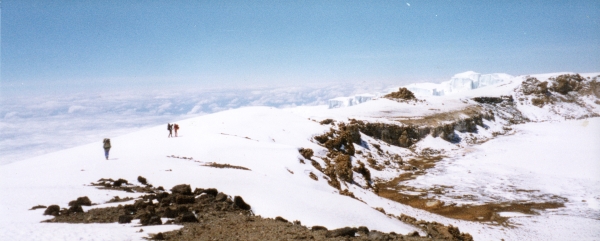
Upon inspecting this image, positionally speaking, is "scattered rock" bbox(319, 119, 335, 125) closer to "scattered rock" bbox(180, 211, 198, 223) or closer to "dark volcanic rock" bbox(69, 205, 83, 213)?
"scattered rock" bbox(180, 211, 198, 223)

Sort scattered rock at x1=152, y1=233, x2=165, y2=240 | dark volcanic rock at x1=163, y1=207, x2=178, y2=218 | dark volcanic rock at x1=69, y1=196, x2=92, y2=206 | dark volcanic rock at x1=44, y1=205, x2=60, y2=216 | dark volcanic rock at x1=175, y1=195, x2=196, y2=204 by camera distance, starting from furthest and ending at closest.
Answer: dark volcanic rock at x1=175, y1=195, x2=196, y2=204 < dark volcanic rock at x1=69, y1=196, x2=92, y2=206 < dark volcanic rock at x1=163, y1=207, x2=178, y2=218 < dark volcanic rock at x1=44, y1=205, x2=60, y2=216 < scattered rock at x1=152, y1=233, x2=165, y2=240

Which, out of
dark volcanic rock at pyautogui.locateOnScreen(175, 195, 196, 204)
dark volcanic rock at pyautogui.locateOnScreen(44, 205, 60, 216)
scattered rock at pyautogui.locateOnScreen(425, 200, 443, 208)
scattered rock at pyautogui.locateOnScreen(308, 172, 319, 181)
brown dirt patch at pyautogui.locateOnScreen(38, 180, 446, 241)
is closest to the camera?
brown dirt patch at pyautogui.locateOnScreen(38, 180, 446, 241)

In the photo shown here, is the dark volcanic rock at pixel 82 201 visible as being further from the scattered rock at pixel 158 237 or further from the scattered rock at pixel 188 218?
the scattered rock at pixel 158 237

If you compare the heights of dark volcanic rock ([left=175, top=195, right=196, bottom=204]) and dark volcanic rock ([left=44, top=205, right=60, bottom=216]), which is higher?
dark volcanic rock ([left=44, top=205, right=60, bottom=216])

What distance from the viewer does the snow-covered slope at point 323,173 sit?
490 inches

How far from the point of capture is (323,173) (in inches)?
964

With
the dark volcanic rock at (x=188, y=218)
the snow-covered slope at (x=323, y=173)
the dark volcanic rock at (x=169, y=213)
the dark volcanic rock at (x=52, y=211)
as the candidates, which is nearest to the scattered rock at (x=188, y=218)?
the dark volcanic rock at (x=188, y=218)

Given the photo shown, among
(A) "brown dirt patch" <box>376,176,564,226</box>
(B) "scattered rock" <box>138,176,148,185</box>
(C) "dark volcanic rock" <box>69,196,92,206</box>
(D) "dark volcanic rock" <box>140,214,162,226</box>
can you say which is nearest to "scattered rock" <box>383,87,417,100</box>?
(A) "brown dirt patch" <box>376,176,564,226</box>

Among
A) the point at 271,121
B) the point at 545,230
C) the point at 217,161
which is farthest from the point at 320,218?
the point at 271,121

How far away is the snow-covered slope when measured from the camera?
490 inches

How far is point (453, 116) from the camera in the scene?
189ft

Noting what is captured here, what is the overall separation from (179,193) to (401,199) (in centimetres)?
1912

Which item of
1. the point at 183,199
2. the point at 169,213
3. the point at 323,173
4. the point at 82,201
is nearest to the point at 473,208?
the point at 323,173

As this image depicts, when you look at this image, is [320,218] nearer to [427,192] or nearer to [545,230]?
[545,230]
